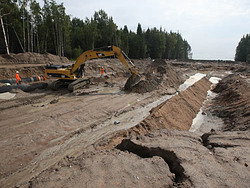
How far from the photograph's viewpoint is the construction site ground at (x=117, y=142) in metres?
2.96

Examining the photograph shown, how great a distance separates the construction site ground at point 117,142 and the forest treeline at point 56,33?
1598 cm

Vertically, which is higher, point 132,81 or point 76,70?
point 76,70

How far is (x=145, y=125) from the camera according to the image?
21.2ft

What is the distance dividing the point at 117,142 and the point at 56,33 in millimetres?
28152

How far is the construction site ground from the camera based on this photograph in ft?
9.71

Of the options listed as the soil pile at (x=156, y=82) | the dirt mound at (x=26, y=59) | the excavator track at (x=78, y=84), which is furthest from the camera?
the dirt mound at (x=26, y=59)

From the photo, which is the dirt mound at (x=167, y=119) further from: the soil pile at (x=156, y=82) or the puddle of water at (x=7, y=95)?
the puddle of water at (x=7, y=95)

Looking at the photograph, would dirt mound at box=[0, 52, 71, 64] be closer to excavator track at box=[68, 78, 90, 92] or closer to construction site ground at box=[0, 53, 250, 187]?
construction site ground at box=[0, 53, 250, 187]

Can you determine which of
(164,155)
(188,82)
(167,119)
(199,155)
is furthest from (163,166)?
(188,82)

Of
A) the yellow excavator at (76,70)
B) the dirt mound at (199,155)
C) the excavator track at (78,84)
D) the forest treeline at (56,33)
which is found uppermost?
the forest treeline at (56,33)

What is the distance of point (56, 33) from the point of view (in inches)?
1072

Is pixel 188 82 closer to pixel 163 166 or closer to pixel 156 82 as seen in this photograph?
pixel 156 82

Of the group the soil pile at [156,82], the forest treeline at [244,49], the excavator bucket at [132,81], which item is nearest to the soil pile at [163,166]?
the soil pile at [156,82]

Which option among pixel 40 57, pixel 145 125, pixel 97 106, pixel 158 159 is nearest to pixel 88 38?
pixel 40 57
